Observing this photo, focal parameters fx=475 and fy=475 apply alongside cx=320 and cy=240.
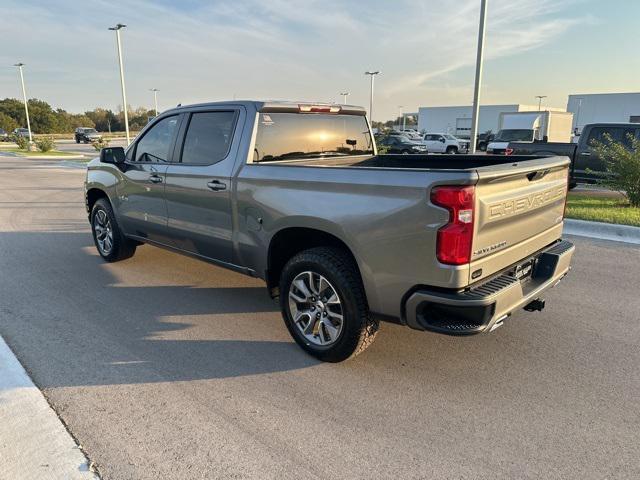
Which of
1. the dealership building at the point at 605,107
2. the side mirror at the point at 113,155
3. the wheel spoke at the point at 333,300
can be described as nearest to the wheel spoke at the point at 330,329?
the wheel spoke at the point at 333,300

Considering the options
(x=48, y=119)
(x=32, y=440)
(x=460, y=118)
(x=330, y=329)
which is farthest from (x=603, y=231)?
(x=48, y=119)

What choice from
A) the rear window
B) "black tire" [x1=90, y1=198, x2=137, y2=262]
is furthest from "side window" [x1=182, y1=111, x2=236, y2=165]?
"black tire" [x1=90, y1=198, x2=137, y2=262]

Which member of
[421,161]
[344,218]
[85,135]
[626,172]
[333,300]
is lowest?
[333,300]

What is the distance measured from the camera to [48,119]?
8269 centimetres

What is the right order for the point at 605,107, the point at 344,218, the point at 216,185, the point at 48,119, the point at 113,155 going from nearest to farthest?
the point at 344,218
the point at 216,185
the point at 113,155
the point at 605,107
the point at 48,119

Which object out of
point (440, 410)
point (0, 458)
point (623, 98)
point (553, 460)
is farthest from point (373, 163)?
A: point (623, 98)

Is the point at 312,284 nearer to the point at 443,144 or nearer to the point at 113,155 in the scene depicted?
the point at 113,155

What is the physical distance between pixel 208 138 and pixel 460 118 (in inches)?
2560

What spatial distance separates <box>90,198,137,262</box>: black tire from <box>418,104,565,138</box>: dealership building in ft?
182

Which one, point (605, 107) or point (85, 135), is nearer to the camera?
point (85, 135)

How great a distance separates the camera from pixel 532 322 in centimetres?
425

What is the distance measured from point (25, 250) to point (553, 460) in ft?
23.2

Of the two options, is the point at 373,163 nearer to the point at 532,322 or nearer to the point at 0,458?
the point at 532,322

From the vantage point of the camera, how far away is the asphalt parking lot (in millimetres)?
2553
